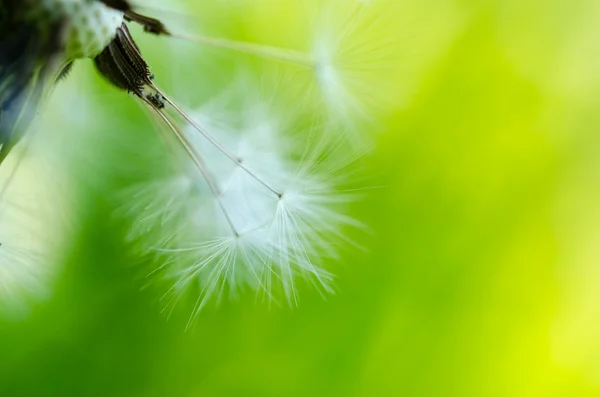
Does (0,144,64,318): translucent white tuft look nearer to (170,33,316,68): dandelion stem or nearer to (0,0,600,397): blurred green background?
(0,0,600,397): blurred green background

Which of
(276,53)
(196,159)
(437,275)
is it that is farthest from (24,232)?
(437,275)

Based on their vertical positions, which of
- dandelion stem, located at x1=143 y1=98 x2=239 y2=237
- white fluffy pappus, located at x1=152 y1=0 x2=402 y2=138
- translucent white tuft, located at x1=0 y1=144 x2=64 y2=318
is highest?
white fluffy pappus, located at x1=152 y1=0 x2=402 y2=138

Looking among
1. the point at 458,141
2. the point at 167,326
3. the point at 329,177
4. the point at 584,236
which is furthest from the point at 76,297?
the point at 584,236

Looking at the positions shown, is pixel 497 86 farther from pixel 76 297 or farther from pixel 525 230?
pixel 76 297

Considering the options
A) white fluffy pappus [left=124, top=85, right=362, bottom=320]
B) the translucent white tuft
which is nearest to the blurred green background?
the translucent white tuft

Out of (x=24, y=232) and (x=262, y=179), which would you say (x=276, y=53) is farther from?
(x=24, y=232)

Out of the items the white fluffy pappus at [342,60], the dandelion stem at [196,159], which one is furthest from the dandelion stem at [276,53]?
the dandelion stem at [196,159]

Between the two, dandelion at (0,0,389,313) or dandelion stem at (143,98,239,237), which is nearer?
dandelion stem at (143,98,239,237)
